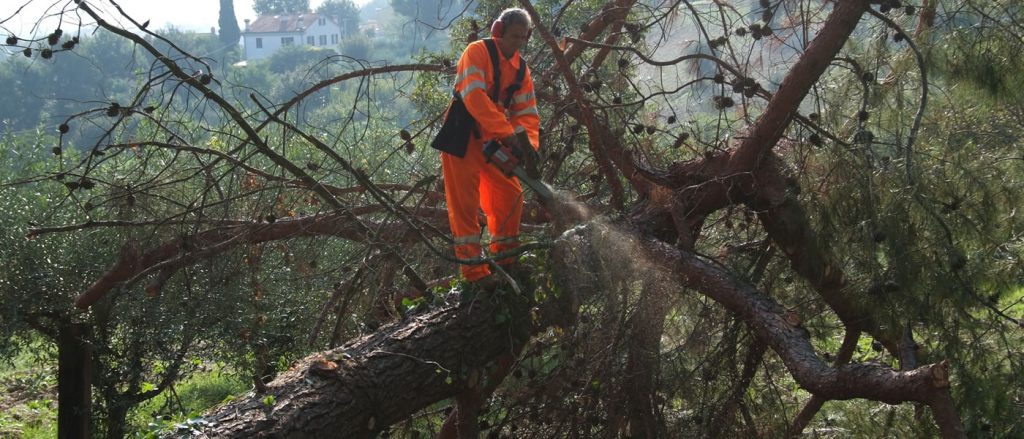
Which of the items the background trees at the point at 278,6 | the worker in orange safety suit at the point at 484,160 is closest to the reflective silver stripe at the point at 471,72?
the worker in orange safety suit at the point at 484,160

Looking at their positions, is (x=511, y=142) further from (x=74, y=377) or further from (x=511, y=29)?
(x=74, y=377)

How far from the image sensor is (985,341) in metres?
4.75

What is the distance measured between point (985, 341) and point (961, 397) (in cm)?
32

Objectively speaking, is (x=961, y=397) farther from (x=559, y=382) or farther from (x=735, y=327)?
(x=559, y=382)

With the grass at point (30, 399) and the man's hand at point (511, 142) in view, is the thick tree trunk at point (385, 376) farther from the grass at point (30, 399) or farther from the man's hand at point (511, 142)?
the grass at point (30, 399)

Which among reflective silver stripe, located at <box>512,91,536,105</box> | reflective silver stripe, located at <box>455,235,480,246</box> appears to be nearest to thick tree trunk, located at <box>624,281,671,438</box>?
reflective silver stripe, located at <box>455,235,480,246</box>

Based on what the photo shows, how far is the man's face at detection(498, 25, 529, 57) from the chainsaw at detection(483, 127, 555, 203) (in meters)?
0.41

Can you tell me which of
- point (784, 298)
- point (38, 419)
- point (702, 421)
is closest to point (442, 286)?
point (702, 421)

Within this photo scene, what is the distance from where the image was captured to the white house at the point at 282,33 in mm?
77250

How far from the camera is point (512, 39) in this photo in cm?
477

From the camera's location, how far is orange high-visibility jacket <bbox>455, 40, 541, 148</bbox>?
4590 mm

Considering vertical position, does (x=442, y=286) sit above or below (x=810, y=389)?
above

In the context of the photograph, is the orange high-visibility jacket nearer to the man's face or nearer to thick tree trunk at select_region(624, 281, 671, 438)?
the man's face

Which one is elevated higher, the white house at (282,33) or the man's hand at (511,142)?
the white house at (282,33)
